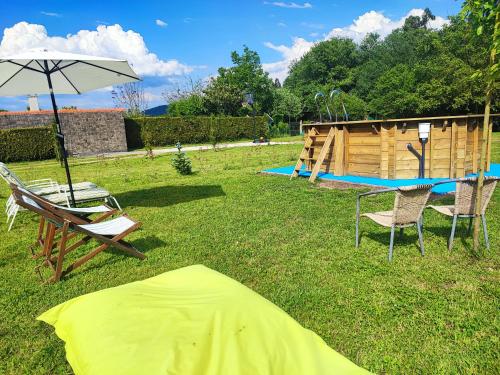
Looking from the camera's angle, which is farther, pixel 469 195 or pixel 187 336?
pixel 469 195

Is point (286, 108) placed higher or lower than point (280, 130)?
higher

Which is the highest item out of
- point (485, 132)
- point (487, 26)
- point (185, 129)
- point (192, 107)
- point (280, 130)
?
point (192, 107)

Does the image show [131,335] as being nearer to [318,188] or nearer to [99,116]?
[318,188]

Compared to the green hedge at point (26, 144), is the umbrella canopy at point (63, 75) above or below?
above

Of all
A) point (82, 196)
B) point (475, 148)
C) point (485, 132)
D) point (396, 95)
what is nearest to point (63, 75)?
point (82, 196)

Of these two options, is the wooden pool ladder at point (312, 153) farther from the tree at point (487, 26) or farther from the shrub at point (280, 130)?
the shrub at point (280, 130)

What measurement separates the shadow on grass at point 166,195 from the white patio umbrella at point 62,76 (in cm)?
169

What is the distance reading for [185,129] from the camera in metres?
29.4

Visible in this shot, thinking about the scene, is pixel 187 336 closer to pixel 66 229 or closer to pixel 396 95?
pixel 66 229

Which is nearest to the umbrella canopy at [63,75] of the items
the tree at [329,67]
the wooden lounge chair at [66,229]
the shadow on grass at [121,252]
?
the wooden lounge chair at [66,229]

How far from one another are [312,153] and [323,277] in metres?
7.60

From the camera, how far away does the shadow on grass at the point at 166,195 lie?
318 inches

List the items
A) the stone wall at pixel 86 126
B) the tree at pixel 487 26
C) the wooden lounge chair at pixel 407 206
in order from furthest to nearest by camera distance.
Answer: the stone wall at pixel 86 126 < the wooden lounge chair at pixel 407 206 < the tree at pixel 487 26

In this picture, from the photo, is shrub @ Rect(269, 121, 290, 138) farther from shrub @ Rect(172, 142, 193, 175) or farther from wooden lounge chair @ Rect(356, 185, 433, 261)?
wooden lounge chair @ Rect(356, 185, 433, 261)
